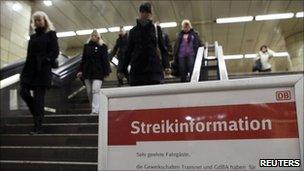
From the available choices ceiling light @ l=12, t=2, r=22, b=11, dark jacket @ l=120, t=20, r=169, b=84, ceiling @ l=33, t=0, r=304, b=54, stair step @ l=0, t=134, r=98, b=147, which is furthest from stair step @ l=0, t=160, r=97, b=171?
ceiling @ l=33, t=0, r=304, b=54

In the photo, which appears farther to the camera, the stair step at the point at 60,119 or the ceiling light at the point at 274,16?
the ceiling light at the point at 274,16

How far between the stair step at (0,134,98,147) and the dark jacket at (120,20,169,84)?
0.94 m

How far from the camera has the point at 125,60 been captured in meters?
3.84

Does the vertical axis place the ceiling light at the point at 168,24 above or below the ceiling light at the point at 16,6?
above

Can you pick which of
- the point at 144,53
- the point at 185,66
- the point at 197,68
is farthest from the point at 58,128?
the point at 185,66

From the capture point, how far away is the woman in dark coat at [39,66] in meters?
4.75

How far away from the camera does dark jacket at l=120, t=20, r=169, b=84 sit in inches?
145

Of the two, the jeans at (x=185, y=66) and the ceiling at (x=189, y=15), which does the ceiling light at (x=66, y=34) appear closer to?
the ceiling at (x=189, y=15)

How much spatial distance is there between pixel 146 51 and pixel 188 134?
2764 mm

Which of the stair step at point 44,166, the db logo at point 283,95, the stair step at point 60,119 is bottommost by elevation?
the stair step at point 44,166

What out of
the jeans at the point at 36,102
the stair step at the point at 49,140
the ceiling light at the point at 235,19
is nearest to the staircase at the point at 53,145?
the stair step at the point at 49,140

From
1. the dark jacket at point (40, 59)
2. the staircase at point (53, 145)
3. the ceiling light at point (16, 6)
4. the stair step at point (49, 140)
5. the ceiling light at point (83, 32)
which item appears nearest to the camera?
the staircase at point (53, 145)

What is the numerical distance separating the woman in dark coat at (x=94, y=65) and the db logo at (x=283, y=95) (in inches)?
186

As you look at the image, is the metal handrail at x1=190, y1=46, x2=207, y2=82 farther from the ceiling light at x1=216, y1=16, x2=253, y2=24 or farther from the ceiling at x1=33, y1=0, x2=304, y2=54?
the ceiling light at x1=216, y1=16, x2=253, y2=24
